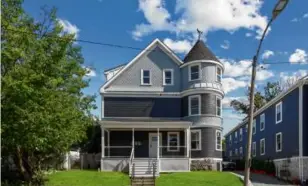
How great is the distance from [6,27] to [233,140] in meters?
45.6

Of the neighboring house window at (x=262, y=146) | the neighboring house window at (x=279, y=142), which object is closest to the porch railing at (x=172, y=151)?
the neighboring house window at (x=279, y=142)

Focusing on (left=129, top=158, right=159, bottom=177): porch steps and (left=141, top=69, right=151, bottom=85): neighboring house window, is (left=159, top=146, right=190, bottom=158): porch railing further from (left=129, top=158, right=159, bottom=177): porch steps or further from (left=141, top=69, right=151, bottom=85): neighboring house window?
(left=141, top=69, right=151, bottom=85): neighboring house window

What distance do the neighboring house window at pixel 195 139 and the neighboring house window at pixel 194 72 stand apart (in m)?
4.29

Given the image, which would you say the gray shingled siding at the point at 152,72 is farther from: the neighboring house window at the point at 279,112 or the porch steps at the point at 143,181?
the porch steps at the point at 143,181

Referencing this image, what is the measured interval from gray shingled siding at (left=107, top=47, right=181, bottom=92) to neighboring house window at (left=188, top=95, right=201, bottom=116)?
1886 mm

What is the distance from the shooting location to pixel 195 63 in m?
33.9

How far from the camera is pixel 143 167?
29141mm

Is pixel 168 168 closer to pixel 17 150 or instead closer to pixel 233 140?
pixel 17 150

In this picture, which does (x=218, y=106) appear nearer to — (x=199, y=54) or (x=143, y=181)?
(x=199, y=54)

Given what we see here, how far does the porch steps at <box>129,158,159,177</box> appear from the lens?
92.2ft

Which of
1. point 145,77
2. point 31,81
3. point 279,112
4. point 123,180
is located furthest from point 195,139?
point 31,81

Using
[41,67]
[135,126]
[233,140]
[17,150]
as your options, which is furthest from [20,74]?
[233,140]

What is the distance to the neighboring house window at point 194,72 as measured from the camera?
33906 mm

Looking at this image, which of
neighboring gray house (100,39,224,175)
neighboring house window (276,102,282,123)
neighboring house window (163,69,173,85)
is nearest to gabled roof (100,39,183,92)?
neighboring gray house (100,39,224,175)
